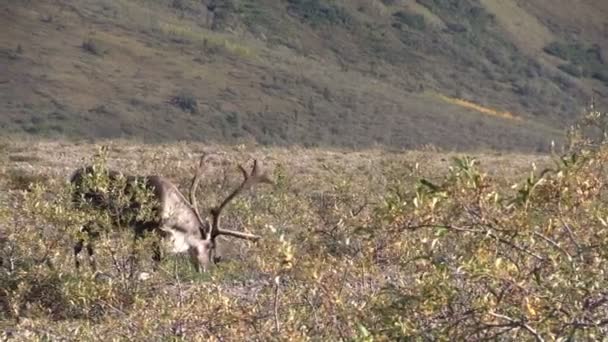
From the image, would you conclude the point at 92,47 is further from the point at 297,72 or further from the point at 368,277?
the point at 368,277

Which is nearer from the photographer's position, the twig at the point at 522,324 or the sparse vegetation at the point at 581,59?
the twig at the point at 522,324

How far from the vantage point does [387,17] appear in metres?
132

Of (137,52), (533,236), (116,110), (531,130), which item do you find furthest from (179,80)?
(533,236)

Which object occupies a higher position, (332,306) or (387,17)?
(332,306)

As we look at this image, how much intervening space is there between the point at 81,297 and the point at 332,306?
89.4 inches

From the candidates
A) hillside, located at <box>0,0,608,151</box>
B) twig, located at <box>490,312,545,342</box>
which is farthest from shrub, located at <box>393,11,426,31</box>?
twig, located at <box>490,312,545,342</box>

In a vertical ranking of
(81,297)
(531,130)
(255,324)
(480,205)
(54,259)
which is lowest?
(531,130)

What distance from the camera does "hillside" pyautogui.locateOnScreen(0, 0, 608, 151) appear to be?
81.4 m

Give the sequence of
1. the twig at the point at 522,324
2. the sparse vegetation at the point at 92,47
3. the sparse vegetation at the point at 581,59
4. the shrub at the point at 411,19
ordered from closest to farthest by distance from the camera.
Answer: the twig at the point at 522,324
the sparse vegetation at the point at 92,47
the shrub at the point at 411,19
the sparse vegetation at the point at 581,59

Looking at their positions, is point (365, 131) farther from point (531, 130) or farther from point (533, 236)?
point (533, 236)

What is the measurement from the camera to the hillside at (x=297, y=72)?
81.4 metres

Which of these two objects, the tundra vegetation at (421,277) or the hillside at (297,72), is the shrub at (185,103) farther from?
the tundra vegetation at (421,277)

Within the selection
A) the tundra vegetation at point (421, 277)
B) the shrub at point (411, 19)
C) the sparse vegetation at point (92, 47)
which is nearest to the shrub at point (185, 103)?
the sparse vegetation at point (92, 47)

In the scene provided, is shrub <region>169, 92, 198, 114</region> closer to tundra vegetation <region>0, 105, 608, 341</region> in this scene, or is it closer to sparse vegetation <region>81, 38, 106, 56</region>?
sparse vegetation <region>81, 38, 106, 56</region>
